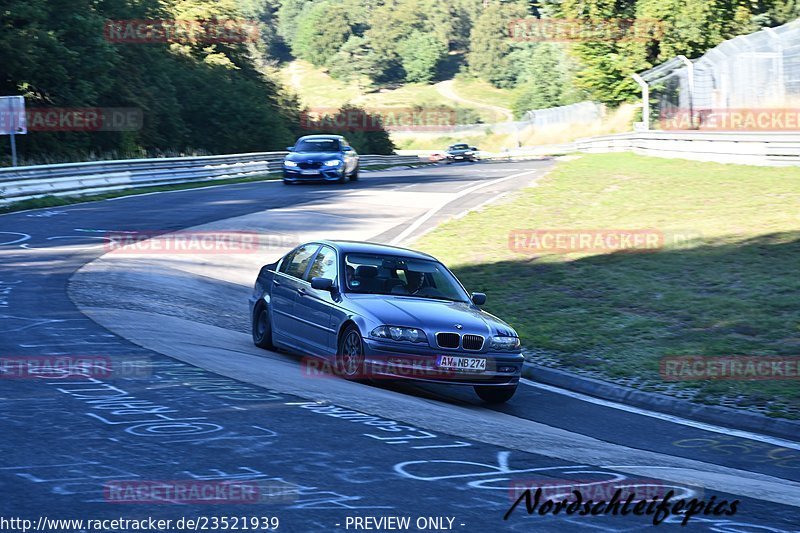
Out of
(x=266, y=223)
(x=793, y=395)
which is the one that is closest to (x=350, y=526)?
(x=793, y=395)

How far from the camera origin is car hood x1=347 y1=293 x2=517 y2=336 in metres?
10.5

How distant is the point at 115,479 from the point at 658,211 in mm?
20559

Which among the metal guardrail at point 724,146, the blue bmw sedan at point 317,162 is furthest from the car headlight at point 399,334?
the blue bmw sedan at point 317,162

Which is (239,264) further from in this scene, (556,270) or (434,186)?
(434,186)

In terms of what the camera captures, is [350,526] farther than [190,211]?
No

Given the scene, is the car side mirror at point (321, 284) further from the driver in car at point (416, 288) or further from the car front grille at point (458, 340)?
the car front grille at point (458, 340)

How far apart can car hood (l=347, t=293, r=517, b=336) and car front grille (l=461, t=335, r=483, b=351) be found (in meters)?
0.06

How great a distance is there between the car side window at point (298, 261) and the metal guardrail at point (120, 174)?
53.0 ft

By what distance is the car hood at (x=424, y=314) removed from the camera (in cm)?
1045

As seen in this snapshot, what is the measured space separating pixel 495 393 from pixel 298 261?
324 cm

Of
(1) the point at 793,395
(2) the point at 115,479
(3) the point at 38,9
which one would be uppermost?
(3) the point at 38,9

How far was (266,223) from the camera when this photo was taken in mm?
25250

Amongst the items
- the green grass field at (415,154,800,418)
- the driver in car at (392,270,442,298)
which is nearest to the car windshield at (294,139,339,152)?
the green grass field at (415,154,800,418)

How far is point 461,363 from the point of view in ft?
A: 34.0
